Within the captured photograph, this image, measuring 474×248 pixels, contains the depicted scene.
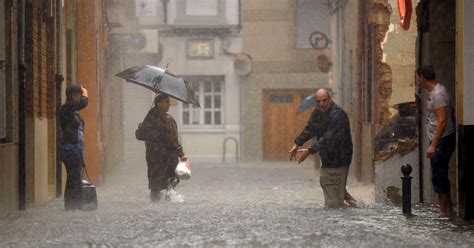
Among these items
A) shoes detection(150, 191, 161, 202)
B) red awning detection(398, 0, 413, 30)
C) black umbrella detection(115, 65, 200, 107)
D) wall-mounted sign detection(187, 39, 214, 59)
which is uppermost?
wall-mounted sign detection(187, 39, 214, 59)

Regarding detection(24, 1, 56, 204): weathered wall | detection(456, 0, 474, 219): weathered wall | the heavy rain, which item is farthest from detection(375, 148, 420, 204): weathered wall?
detection(24, 1, 56, 204): weathered wall

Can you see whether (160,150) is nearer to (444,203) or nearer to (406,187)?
(406,187)

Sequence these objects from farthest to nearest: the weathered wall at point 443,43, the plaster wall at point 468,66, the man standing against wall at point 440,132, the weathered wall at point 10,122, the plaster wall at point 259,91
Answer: the plaster wall at point 259,91 < the weathered wall at point 443,43 < the weathered wall at point 10,122 < the man standing against wall at point 440,132 < the plaster wall at point 468,66

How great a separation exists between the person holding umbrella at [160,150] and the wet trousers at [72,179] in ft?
4.95

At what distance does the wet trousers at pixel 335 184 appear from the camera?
14258mm

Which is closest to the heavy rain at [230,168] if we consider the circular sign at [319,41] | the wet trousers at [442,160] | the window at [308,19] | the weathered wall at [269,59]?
the wet trousers at [442,160]

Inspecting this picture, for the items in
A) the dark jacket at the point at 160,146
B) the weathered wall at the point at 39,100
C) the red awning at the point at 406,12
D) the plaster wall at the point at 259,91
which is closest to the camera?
the weathered wall at the point at 39,100

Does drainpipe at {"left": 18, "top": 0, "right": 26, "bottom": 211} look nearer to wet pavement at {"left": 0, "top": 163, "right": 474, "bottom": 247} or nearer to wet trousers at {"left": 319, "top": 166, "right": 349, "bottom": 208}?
wet pavement at {"left": 0, "top": 163, "right": 474, "bottom": 247}

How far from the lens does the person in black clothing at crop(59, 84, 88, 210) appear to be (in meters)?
14.1

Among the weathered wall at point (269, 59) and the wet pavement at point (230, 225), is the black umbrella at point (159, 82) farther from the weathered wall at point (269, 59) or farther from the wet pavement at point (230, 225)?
the weathered wall at point (269, 59)

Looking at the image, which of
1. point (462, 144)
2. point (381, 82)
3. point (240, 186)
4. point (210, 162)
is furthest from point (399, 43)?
point (210, 162)

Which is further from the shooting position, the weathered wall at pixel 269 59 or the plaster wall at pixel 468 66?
the weathered wall at pixel 269 59

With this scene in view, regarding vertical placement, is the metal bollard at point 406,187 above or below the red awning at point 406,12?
below

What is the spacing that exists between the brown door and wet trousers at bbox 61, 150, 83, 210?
2247 cm
